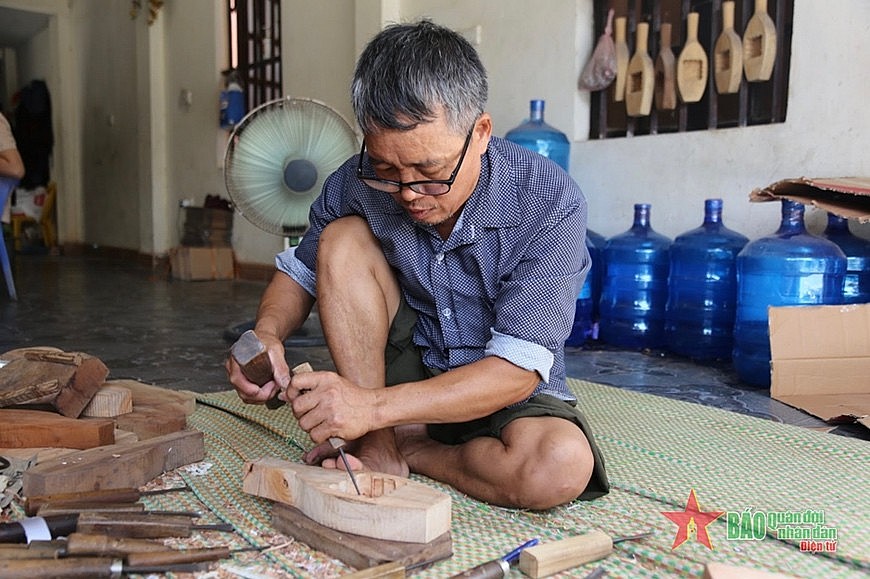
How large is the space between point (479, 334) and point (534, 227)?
0.29 meters

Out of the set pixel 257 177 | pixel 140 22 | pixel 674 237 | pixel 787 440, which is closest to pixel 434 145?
pixel 787 440

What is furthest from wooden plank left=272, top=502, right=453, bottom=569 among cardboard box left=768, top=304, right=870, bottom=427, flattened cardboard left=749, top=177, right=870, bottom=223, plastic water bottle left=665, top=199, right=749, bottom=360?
plastic water bottle left=665, top=199, right=749, bottom=360

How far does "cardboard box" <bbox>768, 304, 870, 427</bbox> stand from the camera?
277cm

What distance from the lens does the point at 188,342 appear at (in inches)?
158

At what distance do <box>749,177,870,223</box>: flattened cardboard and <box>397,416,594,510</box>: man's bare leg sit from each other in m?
1.68

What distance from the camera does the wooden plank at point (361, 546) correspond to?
1.29m

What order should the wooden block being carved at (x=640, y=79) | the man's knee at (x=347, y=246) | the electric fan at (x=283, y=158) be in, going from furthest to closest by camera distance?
the wooden block being carved at (x=640, y=79)
the electric fan at (x=283, y=158)
the man's knee at (x=347, y=246)

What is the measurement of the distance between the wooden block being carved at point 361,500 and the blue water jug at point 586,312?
2732mm

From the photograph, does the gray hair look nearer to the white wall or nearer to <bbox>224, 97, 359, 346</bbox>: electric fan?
<bbox>224, 97, 359, 346</bbox>: electric fan

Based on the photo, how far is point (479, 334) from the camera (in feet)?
5.72

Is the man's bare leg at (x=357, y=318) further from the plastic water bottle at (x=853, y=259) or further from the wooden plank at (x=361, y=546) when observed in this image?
the plastic water bottle at (x=853, y=259)

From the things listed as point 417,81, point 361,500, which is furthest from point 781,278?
point 361,500

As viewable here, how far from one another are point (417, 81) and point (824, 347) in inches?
82.7

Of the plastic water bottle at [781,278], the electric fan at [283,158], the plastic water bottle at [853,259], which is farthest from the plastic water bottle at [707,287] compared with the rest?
the electric fan at [283,158]
